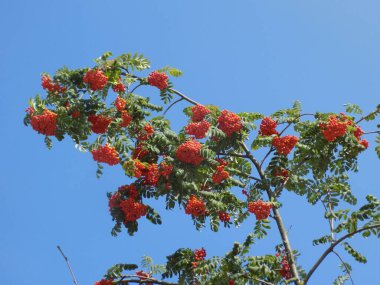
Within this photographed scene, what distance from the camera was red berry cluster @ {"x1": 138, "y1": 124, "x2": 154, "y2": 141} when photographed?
36.2 feet

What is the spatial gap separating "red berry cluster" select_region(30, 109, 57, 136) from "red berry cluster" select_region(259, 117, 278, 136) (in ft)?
12.2

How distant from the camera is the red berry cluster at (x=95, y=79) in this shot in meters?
10.8

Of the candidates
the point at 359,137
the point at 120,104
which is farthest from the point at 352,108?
the point at 120,104

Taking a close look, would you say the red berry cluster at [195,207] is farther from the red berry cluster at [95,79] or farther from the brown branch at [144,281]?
the red berry cluster at [95,79]

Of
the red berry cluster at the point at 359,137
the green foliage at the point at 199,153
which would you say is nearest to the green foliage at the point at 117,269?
the green foliage at the point at 199,153

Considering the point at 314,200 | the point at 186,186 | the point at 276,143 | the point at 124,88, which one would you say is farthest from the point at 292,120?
the point at 124,88

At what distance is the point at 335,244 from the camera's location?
971 centimetres

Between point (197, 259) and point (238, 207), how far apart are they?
1.97 m

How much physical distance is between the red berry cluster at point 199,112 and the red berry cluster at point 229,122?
369mm

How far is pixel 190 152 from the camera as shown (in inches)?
390

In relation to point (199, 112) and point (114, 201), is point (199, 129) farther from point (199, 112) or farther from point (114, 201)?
point (114, 201)

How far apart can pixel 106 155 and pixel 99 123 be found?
0.99m

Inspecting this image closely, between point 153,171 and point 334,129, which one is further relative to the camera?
point 334,129

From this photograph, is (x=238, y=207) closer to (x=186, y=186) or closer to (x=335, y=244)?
(x=186, y=186)
